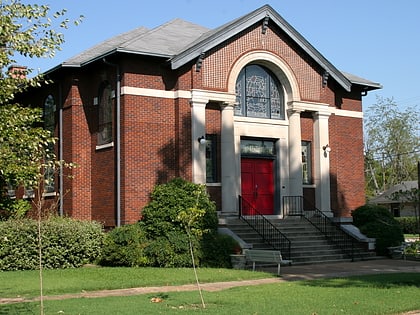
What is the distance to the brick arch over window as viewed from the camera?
24523 millimetres

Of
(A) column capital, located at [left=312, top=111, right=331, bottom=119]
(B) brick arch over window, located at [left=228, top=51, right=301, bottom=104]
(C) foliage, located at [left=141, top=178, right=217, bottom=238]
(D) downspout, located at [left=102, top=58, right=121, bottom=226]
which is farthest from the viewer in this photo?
(A) column capital, located at [left=312, top=111, right=331, bottom=119]

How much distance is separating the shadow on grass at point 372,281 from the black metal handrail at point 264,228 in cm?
489

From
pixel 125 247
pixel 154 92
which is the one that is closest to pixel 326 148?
pixel 154 92

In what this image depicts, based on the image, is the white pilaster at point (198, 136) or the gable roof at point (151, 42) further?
the white pilaster at point (198, 136)

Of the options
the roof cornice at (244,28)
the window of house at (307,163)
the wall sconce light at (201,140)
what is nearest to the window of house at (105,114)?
the roof cornice at (244,28)

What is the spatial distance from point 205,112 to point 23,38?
12.7m

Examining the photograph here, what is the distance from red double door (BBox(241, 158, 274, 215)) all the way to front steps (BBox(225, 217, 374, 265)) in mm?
1145

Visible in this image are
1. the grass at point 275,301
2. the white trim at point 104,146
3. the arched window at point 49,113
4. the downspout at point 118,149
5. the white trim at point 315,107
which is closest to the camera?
the grass at point 275,301

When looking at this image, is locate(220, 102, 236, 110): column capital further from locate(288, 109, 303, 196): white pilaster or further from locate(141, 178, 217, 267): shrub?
locate(141, 178, 217, 267): shrub

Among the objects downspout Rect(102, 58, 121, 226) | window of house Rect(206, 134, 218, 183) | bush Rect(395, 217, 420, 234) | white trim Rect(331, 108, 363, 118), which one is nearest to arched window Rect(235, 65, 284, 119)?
window of house Rect(206, 134, 218, 183)

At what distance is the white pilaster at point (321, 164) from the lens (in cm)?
2623

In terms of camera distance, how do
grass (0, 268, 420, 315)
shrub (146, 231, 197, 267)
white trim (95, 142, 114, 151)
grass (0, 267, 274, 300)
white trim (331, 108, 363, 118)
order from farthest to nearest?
1. white trim (331, 108, 363, 118)
2. white trim (95, 142, 114, 151)
3. shrub (146, 231, 197, 267)
4. grass (0, 267, 274, 300)
5. grass (0, 268, 420, 315)

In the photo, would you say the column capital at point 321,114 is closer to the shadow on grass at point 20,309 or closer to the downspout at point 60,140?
the downspout at point 60,140

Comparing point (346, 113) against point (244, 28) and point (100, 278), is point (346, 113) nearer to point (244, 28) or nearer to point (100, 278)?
point (244, 28)
